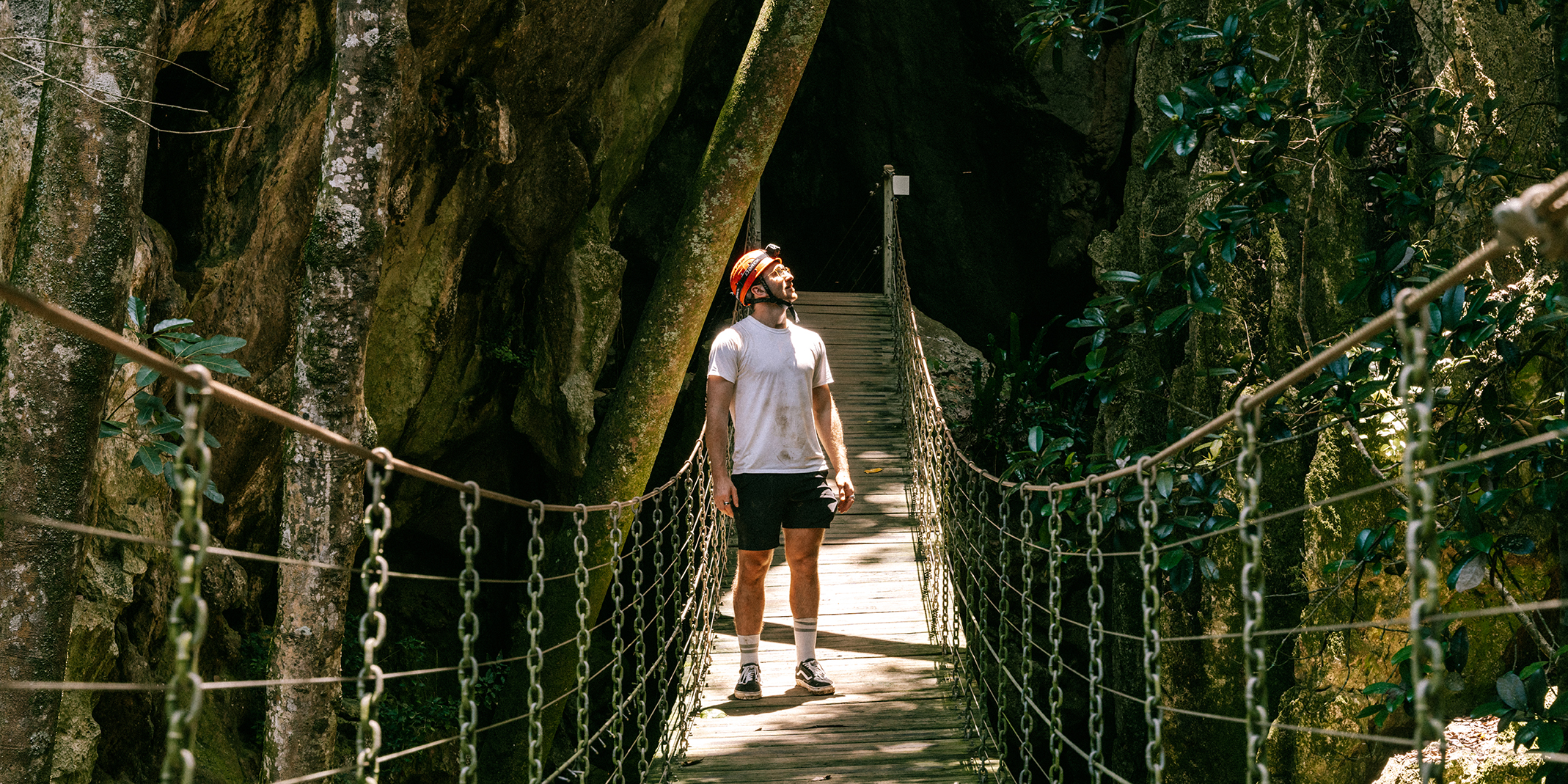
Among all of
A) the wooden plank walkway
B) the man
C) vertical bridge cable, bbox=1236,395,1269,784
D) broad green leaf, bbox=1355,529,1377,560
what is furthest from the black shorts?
vertical bridge cable, bbox=1236,395,1269,784

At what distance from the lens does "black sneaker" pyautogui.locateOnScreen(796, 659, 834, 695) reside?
361 cm

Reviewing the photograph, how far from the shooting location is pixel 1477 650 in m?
3.40

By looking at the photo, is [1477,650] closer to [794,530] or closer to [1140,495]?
[1140,495]

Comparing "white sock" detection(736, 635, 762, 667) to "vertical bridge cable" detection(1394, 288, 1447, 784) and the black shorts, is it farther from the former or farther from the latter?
"vertical bridge cable" detection(1394, 288, 1447, 784)

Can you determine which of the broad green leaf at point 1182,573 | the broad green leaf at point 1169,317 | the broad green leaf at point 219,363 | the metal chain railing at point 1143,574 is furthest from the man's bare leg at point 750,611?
the broad green leaf at point 219,363

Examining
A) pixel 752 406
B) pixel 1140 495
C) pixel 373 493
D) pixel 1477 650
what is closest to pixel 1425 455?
pixel 373 493

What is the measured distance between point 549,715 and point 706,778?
157 cm

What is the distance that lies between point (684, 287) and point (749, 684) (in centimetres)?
180

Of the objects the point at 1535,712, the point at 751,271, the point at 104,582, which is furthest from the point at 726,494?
the point at 1535,712

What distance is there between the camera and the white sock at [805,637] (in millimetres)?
3488

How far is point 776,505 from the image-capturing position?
3273 mm

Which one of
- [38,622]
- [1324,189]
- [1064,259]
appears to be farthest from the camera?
[1064,259]

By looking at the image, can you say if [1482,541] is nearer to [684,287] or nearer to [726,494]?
[726,494]

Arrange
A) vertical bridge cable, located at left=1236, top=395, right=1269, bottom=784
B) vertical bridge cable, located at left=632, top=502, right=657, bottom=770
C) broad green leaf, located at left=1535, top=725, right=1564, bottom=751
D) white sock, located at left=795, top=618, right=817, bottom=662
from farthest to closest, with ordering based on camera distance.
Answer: white sock, located at left=795, top=618, right=817, bottom=662
vertical bridge cable, located at left=632, top=502, right=657, bottom=770
broad green leaf, located at left=1535, top=725, right=1564, bottom=751
vertical bridge cable, located at left=1236, top=395, right=1269, bottom=784
